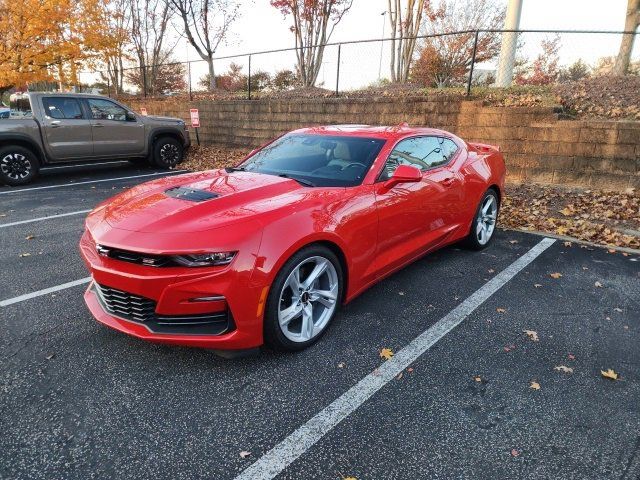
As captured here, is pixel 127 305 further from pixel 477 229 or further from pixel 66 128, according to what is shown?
pixel 66 128

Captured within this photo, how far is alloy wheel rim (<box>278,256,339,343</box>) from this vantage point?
2836mm

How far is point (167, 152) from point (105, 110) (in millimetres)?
1761

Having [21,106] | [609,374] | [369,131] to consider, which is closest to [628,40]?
[369,131]

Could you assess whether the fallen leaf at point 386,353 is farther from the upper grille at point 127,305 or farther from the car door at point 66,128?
the car door at point 66,128

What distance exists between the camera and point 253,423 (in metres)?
2.31

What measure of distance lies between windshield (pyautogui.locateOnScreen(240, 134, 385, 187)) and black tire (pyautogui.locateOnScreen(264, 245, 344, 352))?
68cm

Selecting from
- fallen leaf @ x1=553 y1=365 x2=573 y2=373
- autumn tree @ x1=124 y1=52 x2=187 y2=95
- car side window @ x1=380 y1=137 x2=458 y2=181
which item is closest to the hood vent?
car side window @ x1=380 y1=137 x2=458 y2=181

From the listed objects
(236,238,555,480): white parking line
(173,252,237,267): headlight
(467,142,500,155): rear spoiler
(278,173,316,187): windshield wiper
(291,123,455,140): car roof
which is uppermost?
(291,123,455,140): car roof

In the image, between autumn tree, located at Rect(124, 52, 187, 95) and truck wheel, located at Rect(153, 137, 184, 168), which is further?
autumn tree, located at Rect(124, 52, 187, 95)

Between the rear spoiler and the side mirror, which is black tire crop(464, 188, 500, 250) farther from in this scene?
the side mirror

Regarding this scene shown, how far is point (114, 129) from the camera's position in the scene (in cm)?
1009

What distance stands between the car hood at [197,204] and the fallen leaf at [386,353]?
113 cm

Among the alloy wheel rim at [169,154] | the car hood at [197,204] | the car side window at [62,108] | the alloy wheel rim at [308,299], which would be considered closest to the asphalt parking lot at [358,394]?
the alloy wheel rim at [308,299]

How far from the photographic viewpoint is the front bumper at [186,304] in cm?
246
